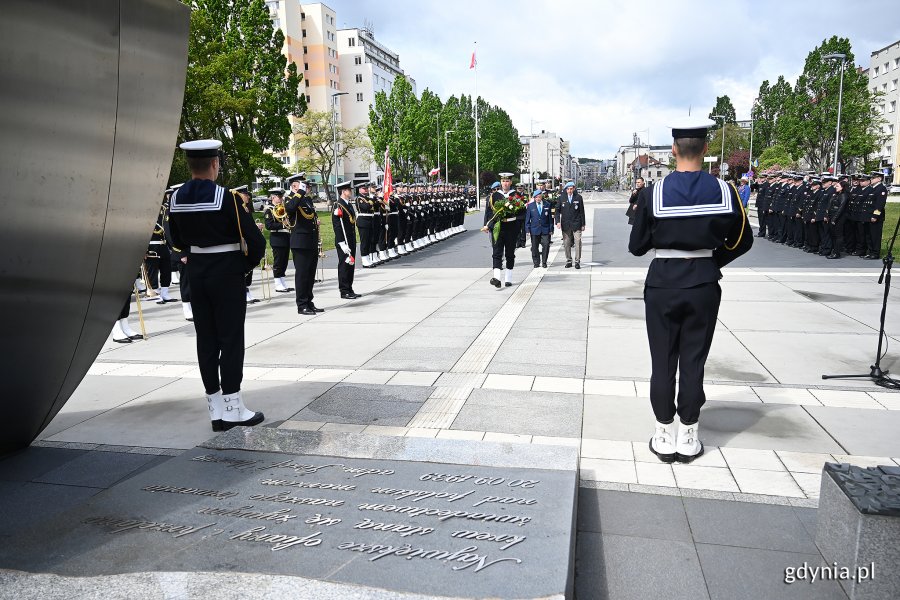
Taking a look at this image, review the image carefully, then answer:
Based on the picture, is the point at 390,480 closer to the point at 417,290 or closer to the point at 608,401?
the point at 608,401

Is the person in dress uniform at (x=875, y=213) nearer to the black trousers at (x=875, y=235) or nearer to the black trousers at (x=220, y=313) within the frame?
the black trousers at (x=875, y=235)

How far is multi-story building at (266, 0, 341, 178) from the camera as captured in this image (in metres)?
80.4

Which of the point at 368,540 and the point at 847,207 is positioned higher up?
the point at 847,207

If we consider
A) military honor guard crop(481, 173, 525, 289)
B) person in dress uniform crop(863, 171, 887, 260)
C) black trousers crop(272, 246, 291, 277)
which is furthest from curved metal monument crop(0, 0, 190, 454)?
person in dress uniform crop(863, 171, 887, 260)

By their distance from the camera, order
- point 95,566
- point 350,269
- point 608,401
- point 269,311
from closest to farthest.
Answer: point 95,566 < point 608,401 < point 269,311 < point 350,269

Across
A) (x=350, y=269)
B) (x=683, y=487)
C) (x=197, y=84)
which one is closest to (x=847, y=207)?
(x=350, y=269)

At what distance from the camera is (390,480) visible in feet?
11.5

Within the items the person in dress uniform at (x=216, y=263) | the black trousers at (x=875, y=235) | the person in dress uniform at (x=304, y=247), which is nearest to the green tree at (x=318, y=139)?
the black trousers at (x=875, y=235)

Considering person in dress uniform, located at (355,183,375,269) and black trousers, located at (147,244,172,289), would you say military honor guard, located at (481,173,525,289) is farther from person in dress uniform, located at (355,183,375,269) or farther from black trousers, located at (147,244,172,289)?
black trousers, located at (147,244,172,289)

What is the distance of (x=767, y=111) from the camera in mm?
79875

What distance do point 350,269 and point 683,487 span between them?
330 inches

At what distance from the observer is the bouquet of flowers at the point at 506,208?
37.8 ft

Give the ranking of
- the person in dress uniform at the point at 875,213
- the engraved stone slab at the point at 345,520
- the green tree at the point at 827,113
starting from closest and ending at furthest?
1. the engraved stone slab at the point at 345,520
2. the person in dress uniform at the point at 875,213
3. the green tree at the point at 827,113

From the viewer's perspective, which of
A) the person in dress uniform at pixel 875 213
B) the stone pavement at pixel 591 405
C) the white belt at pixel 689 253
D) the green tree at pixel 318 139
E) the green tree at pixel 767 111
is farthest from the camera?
the green tree at pixel 767 111
